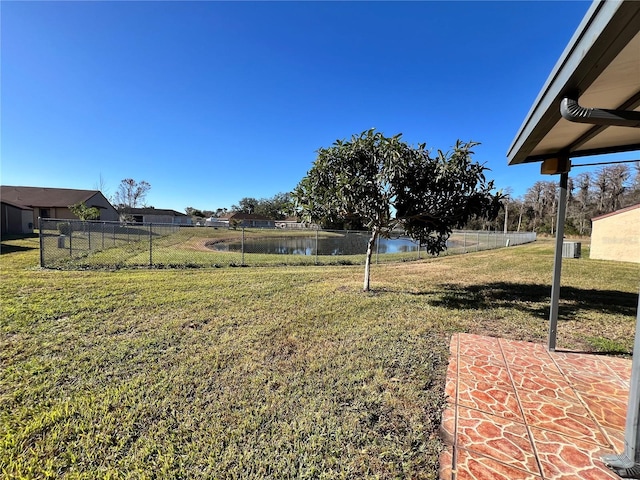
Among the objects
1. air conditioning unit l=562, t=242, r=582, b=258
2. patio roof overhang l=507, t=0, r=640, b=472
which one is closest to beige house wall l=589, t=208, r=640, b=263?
air conditioning unit l=562, t=242, r=582, b=258

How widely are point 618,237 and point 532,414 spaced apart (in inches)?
689

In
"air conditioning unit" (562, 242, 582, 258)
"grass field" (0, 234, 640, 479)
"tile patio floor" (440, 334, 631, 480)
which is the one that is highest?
"air conditioning unit" (562, 242, 582, 258)

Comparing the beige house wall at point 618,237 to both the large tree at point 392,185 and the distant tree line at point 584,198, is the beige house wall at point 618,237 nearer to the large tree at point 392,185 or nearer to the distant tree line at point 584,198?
the distant tree line at point 584,198

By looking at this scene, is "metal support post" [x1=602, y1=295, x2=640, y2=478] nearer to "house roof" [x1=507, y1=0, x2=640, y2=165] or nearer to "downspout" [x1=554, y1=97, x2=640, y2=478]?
"downspout" [x1=554, y1=97, x2=640, y2=478]

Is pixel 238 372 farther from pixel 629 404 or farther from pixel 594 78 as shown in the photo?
pixel 594 78

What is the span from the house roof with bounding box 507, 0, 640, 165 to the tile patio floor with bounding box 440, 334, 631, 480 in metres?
2.28

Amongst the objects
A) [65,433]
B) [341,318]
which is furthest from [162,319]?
[341,318]

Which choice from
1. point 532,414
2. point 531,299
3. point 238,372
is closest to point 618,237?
point 531,299

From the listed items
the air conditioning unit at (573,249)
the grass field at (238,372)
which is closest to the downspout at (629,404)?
the grass field at (238,372)

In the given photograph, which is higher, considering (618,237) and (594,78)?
(594,78)

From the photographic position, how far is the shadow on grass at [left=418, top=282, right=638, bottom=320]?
18.5 ft

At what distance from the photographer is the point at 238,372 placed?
120 inches

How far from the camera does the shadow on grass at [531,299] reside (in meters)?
5.65

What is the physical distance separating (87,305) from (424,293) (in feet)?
22.2
